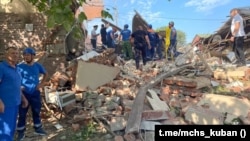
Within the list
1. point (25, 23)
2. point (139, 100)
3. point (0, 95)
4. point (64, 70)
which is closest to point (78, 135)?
point (139, 100)

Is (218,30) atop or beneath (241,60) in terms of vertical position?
atop

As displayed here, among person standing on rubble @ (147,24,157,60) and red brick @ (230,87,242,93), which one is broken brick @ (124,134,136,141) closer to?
red brick @ (230,87,242,93)

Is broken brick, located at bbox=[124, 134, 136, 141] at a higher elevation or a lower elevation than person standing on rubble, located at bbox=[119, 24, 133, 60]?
lower

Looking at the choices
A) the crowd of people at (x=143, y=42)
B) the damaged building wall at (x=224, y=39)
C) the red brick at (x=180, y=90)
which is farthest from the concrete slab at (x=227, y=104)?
the damaged building wall at (x=224, y=39)

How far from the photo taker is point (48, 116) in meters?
7.30

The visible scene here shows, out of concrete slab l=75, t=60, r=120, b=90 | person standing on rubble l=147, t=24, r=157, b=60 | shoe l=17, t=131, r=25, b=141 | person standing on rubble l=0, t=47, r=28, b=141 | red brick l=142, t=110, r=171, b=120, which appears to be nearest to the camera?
person standing on rubble l=0, t=47, r=28, b=141

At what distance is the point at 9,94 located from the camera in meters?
4.67

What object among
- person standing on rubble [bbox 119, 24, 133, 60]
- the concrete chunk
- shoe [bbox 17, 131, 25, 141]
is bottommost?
shoe [bbox 17, 131, 25, 141]

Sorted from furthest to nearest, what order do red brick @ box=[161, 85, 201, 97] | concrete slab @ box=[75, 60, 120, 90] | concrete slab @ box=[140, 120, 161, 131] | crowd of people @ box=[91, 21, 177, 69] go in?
1. crowd of people @ box=[91, 21, 177, 69]
2. concrete slab @ box=[75, 60, 120, 90]
3. red brick @ box=[161, 85, 201, 97]
4. concrete slab @ box=[140, 120, 161, 131]

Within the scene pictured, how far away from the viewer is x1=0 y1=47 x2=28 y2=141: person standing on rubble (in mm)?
4543

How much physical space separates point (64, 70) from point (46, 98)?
161cm

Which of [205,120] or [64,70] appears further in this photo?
[64,70]

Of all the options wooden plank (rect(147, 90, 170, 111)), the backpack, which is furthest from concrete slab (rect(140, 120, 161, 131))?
the backpack

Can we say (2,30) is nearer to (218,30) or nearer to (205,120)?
(205,120)
